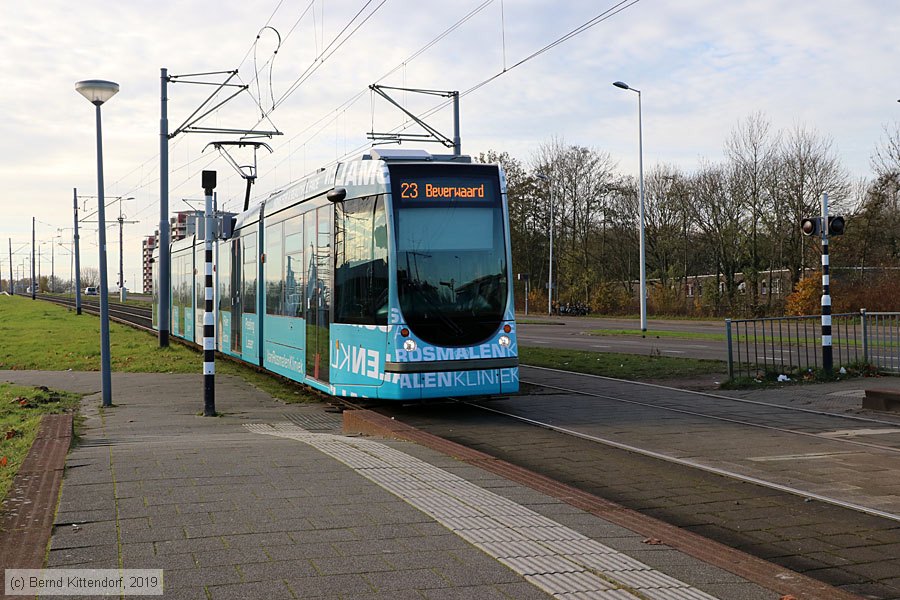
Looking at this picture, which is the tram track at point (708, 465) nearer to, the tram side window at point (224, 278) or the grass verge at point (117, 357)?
the grass verge at point (117, 357)

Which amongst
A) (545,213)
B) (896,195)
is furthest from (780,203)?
(545,213)

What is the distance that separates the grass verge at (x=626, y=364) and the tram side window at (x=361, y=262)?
7242mm

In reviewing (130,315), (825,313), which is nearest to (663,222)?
(130,315)

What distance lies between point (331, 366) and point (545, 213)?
54042mm

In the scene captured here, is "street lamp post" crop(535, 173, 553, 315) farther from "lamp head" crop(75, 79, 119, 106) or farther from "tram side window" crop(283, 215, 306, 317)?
"lamp head" crop(75, 79, 119, 106)

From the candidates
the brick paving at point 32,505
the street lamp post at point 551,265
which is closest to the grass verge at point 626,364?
the brick paving at point 32,505

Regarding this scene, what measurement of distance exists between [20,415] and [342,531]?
8779mm

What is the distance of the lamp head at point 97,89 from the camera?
1434cm

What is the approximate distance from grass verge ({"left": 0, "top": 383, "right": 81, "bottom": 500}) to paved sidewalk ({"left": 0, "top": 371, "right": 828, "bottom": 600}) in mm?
655

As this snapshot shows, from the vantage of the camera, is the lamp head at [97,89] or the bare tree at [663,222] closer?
the lamp head at [97,89]

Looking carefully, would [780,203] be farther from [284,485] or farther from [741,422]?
[284,485]

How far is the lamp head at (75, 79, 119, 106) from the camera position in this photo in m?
14.3

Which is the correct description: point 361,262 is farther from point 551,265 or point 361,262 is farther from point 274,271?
point 551,265
